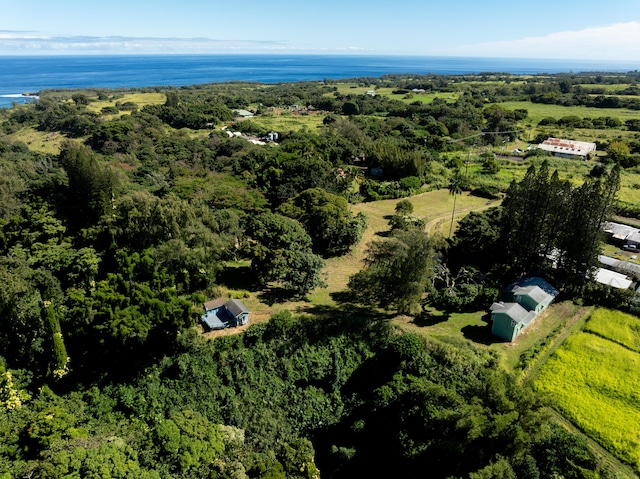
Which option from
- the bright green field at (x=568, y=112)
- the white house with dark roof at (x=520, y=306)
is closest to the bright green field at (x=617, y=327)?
the white house with dark roof at (x=520, y=306)

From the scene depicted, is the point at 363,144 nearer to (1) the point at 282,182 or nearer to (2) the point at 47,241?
(1) the point at 282,182

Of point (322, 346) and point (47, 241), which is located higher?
point (47, 241)

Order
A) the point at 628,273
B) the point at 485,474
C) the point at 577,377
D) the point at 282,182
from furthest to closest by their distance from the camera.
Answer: the point at 282,182, the point at 628,273, the point at 577,377, the point at 485,474

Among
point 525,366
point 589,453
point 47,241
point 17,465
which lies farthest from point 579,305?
point 47,241

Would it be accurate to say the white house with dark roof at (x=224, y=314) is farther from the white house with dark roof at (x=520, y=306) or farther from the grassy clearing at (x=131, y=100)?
the grassy clearing at (x=131, y=100)

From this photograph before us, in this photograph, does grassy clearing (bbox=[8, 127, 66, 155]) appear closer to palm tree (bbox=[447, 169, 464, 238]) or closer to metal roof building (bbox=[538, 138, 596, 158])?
palm tree (bbox=[447, 169, 464, 238])

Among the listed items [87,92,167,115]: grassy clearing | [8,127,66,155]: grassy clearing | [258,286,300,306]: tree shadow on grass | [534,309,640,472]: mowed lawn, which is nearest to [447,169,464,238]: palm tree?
[534,309,640,472]: mowed lawn

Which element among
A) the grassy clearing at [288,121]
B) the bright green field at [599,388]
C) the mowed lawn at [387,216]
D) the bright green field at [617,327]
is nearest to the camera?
the bright green field at [599,388]
